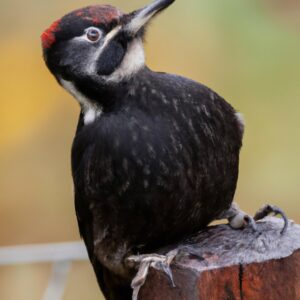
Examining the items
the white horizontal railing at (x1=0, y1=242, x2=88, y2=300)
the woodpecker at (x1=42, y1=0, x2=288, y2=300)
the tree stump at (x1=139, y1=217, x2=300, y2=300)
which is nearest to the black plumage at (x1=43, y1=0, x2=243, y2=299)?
the woodpecker at (x1=42, y1=0, x2=288, y2=300)

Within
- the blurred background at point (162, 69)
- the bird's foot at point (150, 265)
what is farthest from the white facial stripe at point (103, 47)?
the blurred background at point (162, 69)

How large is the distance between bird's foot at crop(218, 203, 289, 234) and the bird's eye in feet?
2.48

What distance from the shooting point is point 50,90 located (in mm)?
6020

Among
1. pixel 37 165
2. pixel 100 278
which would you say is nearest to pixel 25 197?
pixel 37 165

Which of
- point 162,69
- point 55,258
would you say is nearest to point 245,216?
point 55,258

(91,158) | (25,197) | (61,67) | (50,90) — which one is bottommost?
(25,197)

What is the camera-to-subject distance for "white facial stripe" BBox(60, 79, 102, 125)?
3930 mm

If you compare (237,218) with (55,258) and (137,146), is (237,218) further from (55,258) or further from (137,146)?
(55,258)

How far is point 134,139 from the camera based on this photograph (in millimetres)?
3842

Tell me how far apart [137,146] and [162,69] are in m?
2.11

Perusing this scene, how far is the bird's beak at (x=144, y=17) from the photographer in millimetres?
3909

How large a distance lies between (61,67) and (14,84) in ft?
7.25

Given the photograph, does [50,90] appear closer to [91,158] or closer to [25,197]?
[25,197]

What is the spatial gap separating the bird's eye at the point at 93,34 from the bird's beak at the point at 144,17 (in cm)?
10
